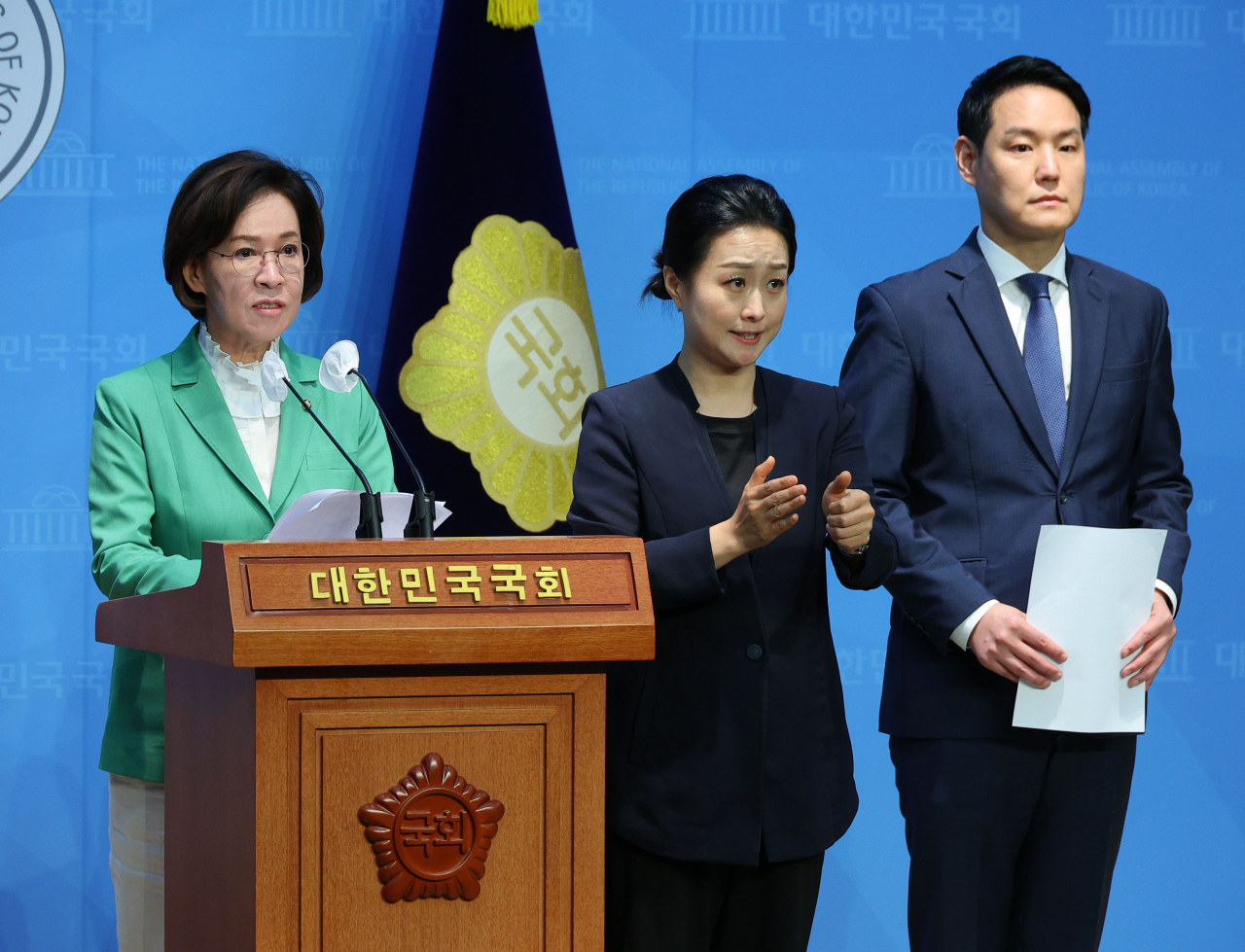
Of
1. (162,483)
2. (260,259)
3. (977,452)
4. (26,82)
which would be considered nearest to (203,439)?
(162,483)

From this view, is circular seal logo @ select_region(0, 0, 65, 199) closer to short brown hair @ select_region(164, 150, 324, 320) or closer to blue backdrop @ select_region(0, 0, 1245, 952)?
blue backdrop @ select_region(0, 0, 1245, 952)

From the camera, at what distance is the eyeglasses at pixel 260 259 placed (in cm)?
197

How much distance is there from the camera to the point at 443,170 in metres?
2.72

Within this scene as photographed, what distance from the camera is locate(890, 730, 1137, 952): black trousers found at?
192 centimetres

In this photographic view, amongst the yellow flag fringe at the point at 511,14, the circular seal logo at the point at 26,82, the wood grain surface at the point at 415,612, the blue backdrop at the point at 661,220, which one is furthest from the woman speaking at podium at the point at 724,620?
the circular seal logo at the point at 26,82

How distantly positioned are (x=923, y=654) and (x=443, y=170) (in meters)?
1.39

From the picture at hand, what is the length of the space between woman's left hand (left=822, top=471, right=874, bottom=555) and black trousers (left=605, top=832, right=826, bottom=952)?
1.35 feet

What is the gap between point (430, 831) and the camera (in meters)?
1.28

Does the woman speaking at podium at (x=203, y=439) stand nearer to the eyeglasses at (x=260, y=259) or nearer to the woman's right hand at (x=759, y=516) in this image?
the eyeglasses at (x=260, y=259)

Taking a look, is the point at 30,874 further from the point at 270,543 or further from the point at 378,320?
the point at 270,543

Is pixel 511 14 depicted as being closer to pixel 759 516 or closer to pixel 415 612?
pixel 759 516

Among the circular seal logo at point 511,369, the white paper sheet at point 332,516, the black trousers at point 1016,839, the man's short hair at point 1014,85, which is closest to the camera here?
the white paper sheet at point 332,516

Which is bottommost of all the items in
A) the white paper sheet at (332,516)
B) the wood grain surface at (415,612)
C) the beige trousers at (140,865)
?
the beige trousers at (140,865)

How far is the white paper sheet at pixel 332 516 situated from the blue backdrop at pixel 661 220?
1.52 metres
